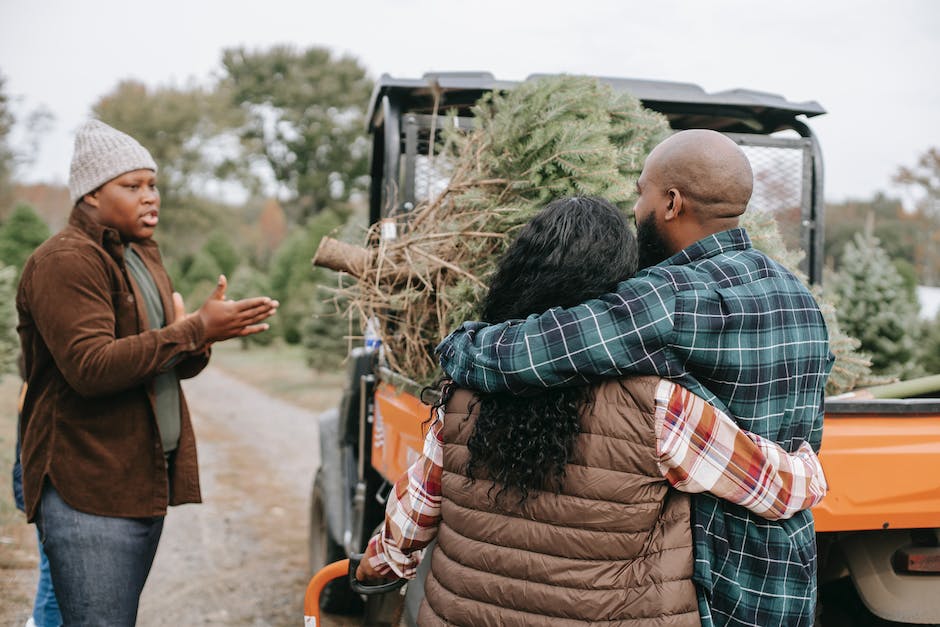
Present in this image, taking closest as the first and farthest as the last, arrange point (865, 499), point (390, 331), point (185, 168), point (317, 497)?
point (865, 499), point (390, 331), point (317, 497), point (185, 168)

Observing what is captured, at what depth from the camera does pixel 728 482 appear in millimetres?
1699

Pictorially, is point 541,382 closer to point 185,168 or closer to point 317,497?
point 317,497

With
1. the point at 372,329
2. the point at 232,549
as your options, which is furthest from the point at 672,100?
the point at 232,549

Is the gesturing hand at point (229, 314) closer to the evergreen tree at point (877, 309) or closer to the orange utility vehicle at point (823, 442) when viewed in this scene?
the orange utility vehicle at point (823, 442)

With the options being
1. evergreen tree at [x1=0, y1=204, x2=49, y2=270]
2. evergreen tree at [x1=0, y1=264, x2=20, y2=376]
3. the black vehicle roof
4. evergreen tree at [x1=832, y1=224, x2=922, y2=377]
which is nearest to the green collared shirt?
the black vehicle roof

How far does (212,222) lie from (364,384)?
35.2 m

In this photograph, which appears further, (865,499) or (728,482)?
(865,499)

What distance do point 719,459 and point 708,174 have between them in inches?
25.4

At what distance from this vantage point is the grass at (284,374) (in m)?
14.9

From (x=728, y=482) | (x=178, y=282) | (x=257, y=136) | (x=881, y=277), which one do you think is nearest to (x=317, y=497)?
(x=728, y=482)

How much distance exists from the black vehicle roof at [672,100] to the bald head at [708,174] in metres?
1.87

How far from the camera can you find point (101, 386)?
92.1 inches

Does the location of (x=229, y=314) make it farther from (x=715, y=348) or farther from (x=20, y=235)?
(x=20, y=235)

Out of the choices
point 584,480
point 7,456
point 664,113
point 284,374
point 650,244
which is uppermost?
point 664,113
